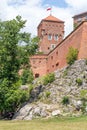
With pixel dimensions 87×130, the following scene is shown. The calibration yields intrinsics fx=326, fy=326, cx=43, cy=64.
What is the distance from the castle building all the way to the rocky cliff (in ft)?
7.72

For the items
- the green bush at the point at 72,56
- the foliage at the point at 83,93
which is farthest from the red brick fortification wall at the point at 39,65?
the foliage at the point at 83,93

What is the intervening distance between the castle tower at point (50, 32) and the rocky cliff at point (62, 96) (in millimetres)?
50316

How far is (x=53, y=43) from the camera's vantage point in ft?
282

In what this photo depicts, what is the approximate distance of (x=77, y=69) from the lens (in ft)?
106

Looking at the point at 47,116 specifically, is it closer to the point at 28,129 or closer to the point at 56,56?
the point at 28,129

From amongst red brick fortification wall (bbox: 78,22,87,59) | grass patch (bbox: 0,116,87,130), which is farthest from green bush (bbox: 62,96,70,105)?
grass patch (bbox: 0,116,87,130)

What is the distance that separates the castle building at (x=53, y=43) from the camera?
34281 mm

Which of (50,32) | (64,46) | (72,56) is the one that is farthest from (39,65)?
(50,32)

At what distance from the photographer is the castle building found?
112ft

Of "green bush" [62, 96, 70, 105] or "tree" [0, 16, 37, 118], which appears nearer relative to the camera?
"green bush" [62, 96, 70, 105]

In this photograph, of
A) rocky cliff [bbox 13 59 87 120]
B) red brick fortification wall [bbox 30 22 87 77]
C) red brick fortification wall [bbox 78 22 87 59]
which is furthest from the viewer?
red brick fortification wall [bbox 30 22 87 77]

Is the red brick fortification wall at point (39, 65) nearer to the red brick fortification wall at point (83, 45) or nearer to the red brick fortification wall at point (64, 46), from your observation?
→ the red brick fortification wall at point (64, 46)

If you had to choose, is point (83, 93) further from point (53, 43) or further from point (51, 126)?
point (53, 43)

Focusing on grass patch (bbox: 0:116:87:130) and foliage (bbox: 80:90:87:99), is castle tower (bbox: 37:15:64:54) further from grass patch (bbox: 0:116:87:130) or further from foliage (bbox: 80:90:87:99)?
grass patch (bbox: 0:116:87:130)
